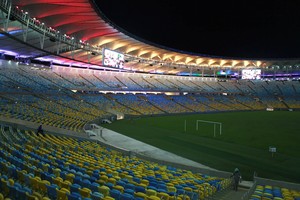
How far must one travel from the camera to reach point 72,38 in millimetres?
33562

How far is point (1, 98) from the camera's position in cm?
2977

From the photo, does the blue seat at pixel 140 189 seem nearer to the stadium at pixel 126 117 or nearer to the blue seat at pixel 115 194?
the stadium at pixel 126 117

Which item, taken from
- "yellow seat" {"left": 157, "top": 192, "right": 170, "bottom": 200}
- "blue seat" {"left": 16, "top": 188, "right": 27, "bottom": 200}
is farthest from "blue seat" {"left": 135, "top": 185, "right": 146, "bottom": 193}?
"blue seat" {"left": 16, "top": 188, "right": 27, "bottom": 200}

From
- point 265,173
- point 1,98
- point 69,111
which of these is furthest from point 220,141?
point 1,98

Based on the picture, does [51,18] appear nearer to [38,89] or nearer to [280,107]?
[38,89]

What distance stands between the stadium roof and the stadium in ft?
0.58

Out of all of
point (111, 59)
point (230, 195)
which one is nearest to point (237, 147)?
point (230, 195)

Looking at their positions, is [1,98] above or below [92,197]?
A: above

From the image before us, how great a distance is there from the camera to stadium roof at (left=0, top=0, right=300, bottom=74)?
79.4 ft

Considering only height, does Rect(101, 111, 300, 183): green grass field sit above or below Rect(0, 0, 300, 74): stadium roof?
below

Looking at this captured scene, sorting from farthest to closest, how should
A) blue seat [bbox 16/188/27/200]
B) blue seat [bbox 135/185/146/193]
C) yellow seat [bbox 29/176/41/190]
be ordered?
blue seat [bbox 135/185/146/193] < yellow seat [bbox 29/176/41/190] < blue seat [bbox 16/188/27/200]

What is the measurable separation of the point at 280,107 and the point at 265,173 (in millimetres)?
57352

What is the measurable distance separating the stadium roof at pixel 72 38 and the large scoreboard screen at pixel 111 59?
3278mm

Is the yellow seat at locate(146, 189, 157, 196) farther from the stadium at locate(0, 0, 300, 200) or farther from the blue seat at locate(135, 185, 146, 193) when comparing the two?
the blue seat at locate(135, 185, 146, 193)
